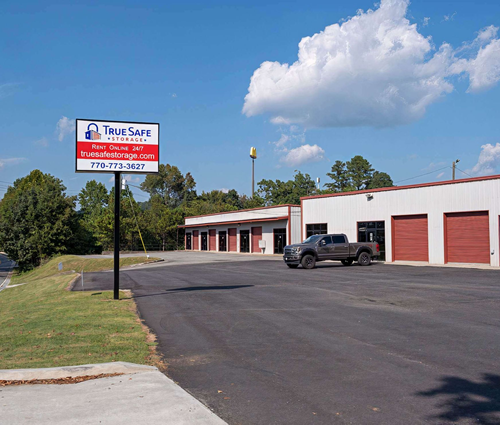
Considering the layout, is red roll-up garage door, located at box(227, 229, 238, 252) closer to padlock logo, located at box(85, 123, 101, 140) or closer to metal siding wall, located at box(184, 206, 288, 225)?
metal siding wall, located at box(184, 206, 288, 225)

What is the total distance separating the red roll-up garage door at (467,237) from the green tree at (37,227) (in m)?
51.8

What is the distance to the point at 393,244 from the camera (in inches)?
1324

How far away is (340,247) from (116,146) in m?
17.3

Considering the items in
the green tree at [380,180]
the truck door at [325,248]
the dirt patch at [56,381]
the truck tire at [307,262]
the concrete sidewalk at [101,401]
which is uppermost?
the green tree at [380,180]

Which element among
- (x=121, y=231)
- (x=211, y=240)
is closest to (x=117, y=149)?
(x=211, y=240)

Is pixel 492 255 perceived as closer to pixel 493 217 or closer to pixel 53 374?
pixel 493 217

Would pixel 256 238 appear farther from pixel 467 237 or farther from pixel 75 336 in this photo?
pixel 75 336

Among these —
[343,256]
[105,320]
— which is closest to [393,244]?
[343,256]

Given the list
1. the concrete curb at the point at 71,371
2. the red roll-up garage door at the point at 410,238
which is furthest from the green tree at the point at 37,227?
the concrete curb at the point at 71,371

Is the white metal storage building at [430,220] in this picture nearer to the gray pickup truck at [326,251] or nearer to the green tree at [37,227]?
the gray pickup truck at [326,251]

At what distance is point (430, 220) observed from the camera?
30969 mm

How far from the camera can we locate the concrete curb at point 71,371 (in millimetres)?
6262

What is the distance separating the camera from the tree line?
205ft

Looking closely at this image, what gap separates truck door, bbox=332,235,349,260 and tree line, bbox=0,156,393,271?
42309 mm
